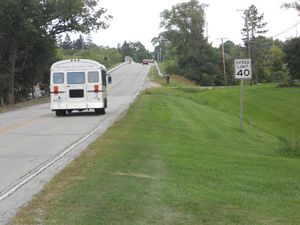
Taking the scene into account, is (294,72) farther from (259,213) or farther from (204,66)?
(259,213)

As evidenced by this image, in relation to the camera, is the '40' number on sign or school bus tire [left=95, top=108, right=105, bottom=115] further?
school bus tire [left=95, top=108, right=105, bottom=115]

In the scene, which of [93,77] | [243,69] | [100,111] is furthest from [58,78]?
[243,69]

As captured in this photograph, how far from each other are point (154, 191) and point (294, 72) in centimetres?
7719

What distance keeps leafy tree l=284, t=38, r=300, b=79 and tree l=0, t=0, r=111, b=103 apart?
36.1 metres

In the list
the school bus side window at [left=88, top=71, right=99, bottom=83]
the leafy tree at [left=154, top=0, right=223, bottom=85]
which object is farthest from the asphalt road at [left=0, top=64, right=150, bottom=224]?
the leafy tree at [left=154, top=0, right=223, bottom=85]

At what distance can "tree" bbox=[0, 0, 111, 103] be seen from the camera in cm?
4756

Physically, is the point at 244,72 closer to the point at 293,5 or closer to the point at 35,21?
the point at 293,5

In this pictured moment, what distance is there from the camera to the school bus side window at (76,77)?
2778 centimetres

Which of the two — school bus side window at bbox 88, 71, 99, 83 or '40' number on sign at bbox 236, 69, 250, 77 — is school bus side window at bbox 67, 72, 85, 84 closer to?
school bus side window at bbox 88, 71, 99, 83

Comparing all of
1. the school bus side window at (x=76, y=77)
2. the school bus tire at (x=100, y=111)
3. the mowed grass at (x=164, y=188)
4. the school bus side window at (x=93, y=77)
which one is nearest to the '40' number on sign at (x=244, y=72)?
the mowed grass at (x=164, y=188)

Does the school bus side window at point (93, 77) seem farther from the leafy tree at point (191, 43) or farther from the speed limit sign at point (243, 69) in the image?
the leafy tree at point (191, 43)

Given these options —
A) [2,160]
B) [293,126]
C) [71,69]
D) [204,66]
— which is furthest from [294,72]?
[2,160]

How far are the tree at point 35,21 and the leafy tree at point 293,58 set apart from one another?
36099 millimetres

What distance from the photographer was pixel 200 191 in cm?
885
